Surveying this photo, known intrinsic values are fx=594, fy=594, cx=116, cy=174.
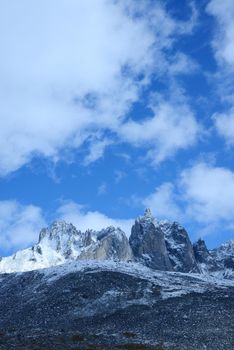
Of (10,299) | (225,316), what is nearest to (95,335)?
(225,316)

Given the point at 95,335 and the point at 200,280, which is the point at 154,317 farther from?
the point at 200,280

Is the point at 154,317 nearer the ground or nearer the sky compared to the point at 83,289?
nearer the ground

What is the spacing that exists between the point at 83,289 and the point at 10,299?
47.6ft

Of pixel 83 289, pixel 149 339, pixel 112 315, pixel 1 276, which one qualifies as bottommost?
pixel 149 339

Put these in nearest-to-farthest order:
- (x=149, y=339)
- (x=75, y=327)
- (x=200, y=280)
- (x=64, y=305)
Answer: (x=149, y=339), (x=75, y=327), (x=64, y=305), (x=200, y=280)

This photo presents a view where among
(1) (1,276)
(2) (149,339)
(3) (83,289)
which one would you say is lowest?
(2) (149,339)

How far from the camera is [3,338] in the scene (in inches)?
3499

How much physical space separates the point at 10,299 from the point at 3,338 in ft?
85.1

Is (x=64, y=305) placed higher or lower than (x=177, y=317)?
higher

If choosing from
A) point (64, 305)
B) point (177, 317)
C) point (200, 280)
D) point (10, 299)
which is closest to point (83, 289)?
point (64, 305)

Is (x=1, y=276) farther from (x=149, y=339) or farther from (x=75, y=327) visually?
(x=149, y=339)

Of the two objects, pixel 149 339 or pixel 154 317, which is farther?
pixel 154 317

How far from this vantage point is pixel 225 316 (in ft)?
318

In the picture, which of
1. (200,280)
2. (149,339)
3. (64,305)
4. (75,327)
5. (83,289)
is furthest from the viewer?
(200,280)
